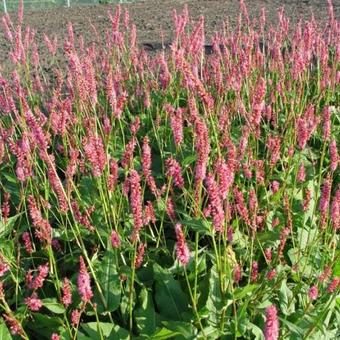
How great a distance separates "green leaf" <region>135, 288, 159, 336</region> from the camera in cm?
221

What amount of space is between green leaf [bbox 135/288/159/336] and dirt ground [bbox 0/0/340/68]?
6082mm

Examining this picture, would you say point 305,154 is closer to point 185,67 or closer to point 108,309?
point 108,309

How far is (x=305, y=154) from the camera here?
11.9 feet

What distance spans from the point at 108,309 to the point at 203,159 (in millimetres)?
827

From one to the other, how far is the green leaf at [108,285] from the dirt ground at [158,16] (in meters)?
5.90

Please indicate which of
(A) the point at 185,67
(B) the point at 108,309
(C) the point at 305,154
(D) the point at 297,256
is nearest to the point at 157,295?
(B) the point at 108,309

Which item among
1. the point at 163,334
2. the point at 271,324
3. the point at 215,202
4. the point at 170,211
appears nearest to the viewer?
the point at 271,324

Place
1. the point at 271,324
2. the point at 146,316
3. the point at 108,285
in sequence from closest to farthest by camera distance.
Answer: the point at 271,324
the point at 146,316
the point at 108,285

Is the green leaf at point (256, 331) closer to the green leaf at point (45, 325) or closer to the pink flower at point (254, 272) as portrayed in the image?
the pink flower at point (254, 272)

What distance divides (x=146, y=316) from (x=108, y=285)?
0.22 m

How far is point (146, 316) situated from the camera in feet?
7.39

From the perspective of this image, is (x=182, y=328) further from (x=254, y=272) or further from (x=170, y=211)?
(x=170, y=211)

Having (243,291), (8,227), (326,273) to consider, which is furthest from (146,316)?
(8,227)

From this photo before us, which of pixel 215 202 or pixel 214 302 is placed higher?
pixel 215 202
